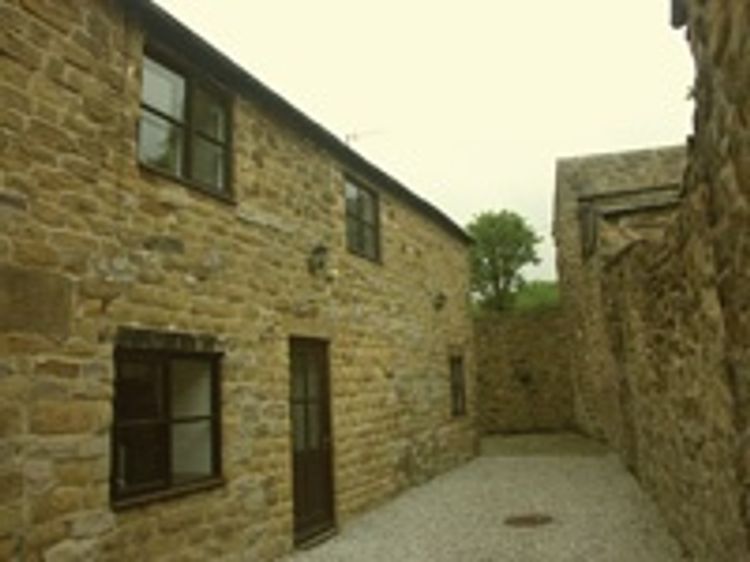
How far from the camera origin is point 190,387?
608 centimetres

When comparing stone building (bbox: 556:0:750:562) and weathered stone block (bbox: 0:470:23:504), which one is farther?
weathered stone block (bbox: 0:470:23:504)

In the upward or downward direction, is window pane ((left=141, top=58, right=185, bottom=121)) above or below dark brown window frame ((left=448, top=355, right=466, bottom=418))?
above

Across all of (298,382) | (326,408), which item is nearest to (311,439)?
(326,408)

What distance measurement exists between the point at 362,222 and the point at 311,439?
3503 mm

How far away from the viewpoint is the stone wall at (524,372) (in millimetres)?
19203

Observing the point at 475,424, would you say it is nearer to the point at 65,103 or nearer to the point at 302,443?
the point at 302,443

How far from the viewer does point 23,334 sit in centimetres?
438

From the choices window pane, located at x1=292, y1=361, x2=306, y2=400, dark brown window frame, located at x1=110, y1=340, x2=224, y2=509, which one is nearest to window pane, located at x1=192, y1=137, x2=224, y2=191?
dark brown window frame, located at x1=110, y1=340, x2=224, y2=509

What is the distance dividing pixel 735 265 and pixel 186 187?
454 cm

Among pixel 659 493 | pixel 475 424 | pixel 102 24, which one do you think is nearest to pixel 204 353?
pixel 102 24

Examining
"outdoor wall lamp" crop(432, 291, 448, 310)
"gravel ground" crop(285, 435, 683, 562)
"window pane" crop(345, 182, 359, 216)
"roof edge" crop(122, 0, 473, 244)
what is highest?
"roof edge" crop(122, 0, 473, 244)

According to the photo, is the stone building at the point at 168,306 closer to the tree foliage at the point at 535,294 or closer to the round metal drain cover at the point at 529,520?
the round metal drain cover at the point at 529,520

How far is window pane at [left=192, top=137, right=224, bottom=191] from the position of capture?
6.40 meters

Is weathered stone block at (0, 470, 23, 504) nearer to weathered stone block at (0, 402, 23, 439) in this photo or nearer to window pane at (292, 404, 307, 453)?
weathered stone block at (0, 402, 23, 439)
